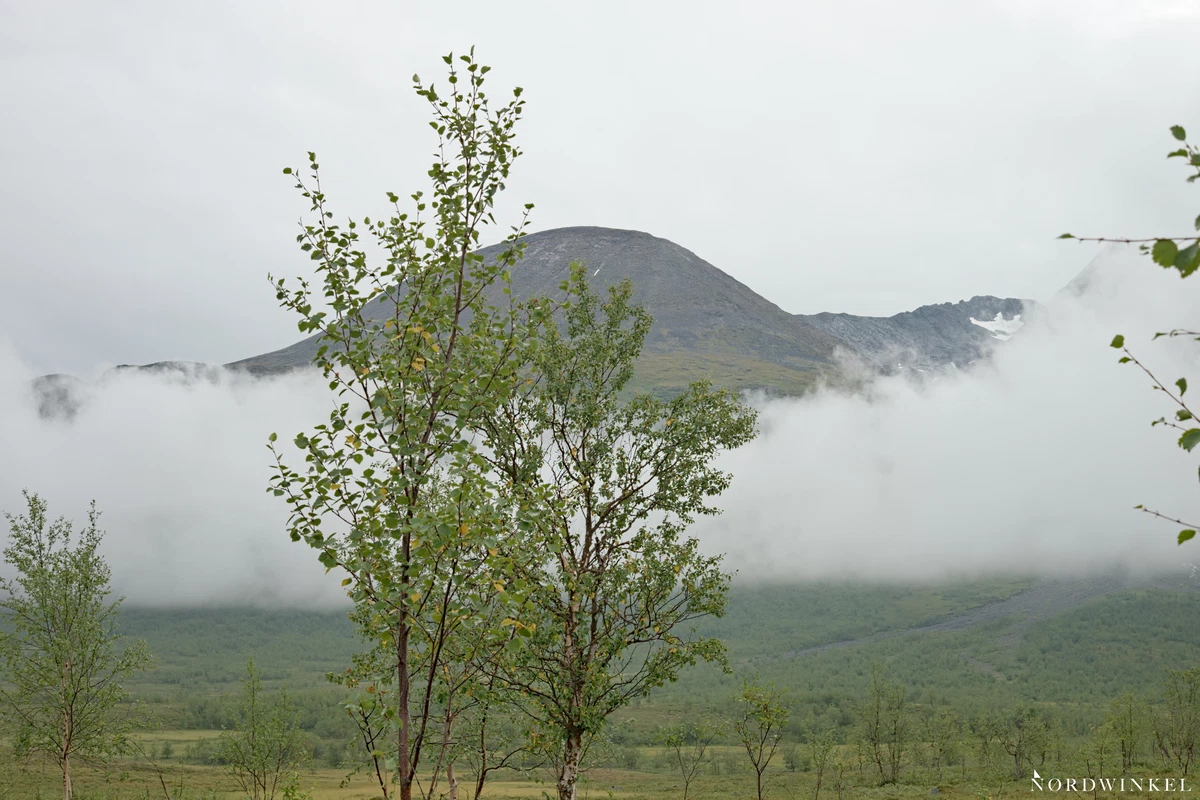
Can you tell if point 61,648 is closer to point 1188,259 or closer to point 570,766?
point 570,766

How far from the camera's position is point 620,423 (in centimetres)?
2039

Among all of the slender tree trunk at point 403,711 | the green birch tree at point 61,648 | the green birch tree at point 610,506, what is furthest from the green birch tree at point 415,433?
the green birch tree at point 61,648

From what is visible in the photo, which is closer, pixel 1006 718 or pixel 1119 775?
pixel 1119 775

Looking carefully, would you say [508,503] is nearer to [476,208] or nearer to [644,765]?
[476,208]

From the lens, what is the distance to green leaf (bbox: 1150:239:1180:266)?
2.98 m

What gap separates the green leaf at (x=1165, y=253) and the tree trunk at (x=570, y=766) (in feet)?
55.4

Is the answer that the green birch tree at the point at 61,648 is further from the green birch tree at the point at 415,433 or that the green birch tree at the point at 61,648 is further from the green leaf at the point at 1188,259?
the green leaf at the point at 1188,259

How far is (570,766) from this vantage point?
17.3m

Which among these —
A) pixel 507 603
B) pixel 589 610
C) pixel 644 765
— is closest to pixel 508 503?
pixel 507 603

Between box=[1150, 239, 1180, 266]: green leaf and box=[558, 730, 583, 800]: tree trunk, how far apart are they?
55.4 ft

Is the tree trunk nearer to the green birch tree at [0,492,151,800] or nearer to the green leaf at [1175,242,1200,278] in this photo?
the green leaf at [1175,242,1200,278]

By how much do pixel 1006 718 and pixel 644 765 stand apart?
61.4m

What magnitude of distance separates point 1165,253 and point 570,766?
16997 mm

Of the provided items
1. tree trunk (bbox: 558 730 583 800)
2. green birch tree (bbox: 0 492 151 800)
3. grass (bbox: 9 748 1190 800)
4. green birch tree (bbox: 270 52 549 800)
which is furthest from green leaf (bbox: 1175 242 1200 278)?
grass (bbox: 9 748 1190 800)
